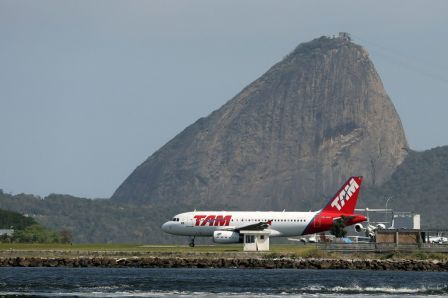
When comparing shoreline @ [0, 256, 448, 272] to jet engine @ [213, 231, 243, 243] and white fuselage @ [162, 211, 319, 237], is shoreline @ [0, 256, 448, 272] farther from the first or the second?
white fuselage @ [162, 211, 319, 237]

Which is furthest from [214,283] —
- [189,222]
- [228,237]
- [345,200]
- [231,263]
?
[345,200]

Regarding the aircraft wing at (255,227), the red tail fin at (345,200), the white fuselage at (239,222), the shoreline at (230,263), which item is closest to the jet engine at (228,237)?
the aircraft wing at (255,227)

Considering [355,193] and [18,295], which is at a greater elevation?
[355,193]

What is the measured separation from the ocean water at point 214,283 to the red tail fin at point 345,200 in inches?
1487

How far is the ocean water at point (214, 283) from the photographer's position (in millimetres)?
92250

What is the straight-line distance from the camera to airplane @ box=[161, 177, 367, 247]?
14700cm

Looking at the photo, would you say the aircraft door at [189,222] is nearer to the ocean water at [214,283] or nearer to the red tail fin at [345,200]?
the red tail fin at [345,200]

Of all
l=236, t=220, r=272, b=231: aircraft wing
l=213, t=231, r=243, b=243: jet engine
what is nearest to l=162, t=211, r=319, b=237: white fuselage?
l=236, t=220, r=272, b=231: aircraft wing

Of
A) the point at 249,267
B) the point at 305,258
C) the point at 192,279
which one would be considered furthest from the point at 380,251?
the point at 192,279

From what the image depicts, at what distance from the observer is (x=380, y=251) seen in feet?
445

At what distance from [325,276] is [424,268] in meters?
16.3

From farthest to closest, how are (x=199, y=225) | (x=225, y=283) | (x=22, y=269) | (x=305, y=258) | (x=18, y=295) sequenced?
(x=199, y=225) < (x=305, y=258) < (x=22, y=269) < (x=225, y=283) < (x=18, y=295)

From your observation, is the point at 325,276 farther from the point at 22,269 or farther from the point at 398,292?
the point at 22,269

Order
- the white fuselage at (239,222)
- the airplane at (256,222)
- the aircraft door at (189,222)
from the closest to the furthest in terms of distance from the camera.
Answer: the airplane at (256,222) → the white fuselage at (239,222) → the aircraft door at (189,222)
